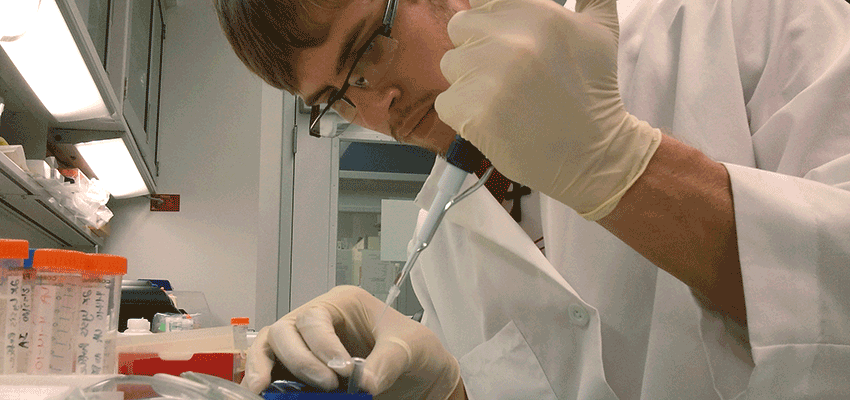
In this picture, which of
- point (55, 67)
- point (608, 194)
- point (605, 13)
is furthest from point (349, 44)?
point (55, 67)

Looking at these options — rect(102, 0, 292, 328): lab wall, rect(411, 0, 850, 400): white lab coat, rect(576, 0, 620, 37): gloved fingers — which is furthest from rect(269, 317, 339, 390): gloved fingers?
rect(102, 0, 292, 328): lab wall

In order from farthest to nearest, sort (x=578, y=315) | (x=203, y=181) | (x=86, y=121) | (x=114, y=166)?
(x=203, y=181), (x=114, y=166), (x=86, y=121), (x=578, y=315)

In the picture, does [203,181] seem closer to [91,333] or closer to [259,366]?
[91,333]

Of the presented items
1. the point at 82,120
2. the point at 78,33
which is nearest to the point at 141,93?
the point at 82,120

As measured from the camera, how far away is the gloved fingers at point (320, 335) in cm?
85

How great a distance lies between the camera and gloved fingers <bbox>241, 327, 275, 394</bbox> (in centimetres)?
78

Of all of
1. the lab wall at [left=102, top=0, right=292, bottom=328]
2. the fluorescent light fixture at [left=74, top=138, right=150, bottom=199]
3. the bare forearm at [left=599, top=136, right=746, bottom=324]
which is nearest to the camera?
the bare forearm at [left=599, top=136, right=746, bottom=324]

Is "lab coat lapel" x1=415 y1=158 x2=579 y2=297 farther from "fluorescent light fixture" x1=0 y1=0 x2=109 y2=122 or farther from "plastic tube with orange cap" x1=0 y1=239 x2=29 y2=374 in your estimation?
"fluorescent light fixture" x1=0 y1=0 x2=109 y2=122

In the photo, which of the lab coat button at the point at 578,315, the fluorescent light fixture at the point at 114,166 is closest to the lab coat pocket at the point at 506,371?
the lab coat button at the point at 578,315

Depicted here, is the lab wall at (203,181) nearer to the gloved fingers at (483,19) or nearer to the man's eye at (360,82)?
the man's eye at (360,82)

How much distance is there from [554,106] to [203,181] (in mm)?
3632

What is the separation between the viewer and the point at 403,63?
1.09 m

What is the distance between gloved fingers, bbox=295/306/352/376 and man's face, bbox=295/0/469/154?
0.41 metres

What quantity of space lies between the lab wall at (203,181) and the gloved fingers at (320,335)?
9.61 feet
